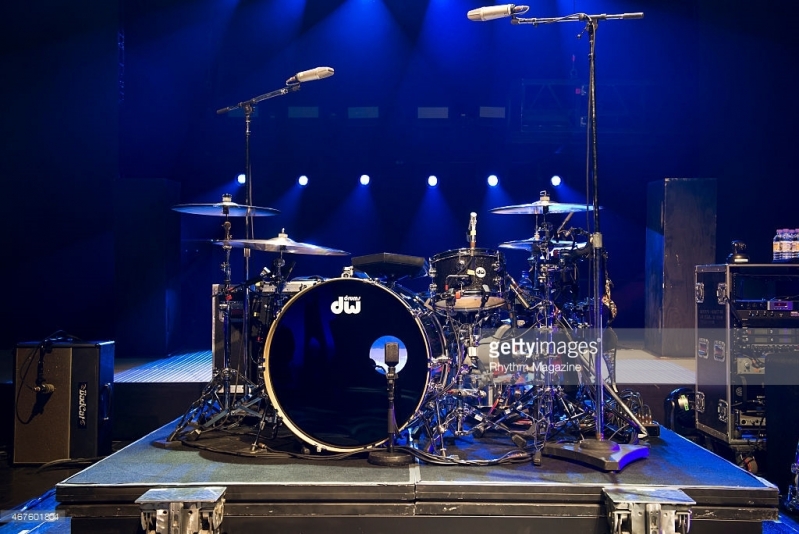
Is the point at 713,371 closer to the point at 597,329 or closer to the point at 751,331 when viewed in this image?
the point at 751,331

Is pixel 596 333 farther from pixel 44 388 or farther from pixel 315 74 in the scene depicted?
pixel 44 388

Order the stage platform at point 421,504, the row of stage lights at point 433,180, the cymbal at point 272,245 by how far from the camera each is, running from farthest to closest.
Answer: the row of stage lights at point 433,180 → the cymbal at point 272,245 → the stage platform at point 421,504

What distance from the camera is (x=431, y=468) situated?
12.1 ft

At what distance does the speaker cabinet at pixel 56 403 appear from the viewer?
5129 mm

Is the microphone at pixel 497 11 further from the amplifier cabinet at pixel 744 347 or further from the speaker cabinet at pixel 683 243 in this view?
the speaker cabinet at pixel 683 243

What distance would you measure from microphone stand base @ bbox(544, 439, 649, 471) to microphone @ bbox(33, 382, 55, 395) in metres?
3.71

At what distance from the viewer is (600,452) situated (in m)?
3.69

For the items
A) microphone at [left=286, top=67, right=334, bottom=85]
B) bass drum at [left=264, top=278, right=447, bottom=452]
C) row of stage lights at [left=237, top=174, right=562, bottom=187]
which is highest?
microphone at [left=286, top=67, right=334, bottom=85]

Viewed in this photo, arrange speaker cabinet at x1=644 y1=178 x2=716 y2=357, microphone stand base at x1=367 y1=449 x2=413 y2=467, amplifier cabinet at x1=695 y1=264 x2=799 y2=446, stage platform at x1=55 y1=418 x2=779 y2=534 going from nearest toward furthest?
stage platform at x1=55 y1=418 x2=779 y2=534 < microphone stand base at x1=367 y1=449 x2=413 y2=467 < amplifier cabinet at x1=695 y1=264 x2=799 y2=446 < speaker cabinet at x1=644 y1=178 x2=716 y2=357

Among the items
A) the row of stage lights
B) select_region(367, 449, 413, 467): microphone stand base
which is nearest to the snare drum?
select_region(367, 449, 413, 467): microphone stand base

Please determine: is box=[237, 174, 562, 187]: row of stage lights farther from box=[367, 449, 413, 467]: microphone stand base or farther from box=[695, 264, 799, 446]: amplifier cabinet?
box=[367, 449, 413, 467]: microphone stand base

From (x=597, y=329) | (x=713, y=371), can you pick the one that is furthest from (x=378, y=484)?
(x=713, y=371)

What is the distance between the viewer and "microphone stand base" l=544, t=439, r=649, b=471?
11.8 ft

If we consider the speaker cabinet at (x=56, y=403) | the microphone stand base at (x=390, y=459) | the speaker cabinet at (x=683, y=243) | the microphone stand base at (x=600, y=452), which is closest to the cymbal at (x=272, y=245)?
the speaker cabinet at (x=56, y=403)
